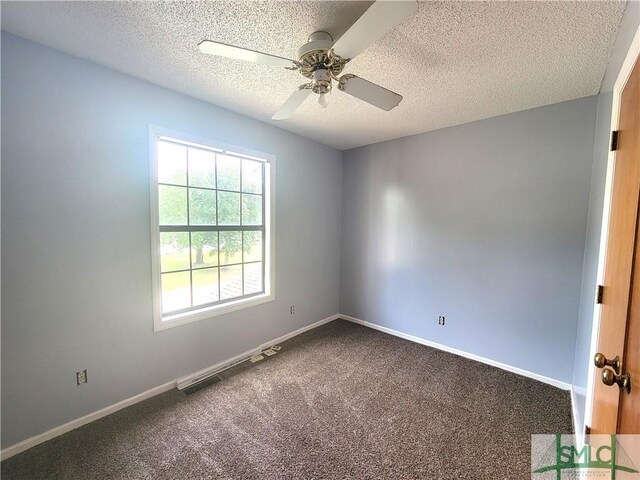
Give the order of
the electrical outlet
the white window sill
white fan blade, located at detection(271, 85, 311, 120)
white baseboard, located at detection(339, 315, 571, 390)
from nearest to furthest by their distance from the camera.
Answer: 1. white fan blade, located at detection(271, 85, 311, 120)
2. the electrical outlet
3. the white window sill
4. white baseboard, located at detection(339, 315, 571, 390)

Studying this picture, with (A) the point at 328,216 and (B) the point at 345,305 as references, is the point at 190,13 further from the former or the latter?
(B) the point at 345,305

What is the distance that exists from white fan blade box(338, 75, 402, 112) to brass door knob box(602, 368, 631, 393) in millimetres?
1566

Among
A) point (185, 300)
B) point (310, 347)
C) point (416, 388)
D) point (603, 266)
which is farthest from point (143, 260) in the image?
point (603, 266)

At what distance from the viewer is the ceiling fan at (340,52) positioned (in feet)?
3.27

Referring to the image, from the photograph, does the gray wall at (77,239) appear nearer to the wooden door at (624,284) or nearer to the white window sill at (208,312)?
the white window sill at (208,312)

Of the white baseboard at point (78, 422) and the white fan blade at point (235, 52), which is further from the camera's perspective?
the white baseboard at point (78, 422)

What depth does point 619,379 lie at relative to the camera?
93 centimetres

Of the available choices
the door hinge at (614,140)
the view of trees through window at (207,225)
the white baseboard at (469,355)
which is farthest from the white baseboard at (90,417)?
the door hinge at (614,140)

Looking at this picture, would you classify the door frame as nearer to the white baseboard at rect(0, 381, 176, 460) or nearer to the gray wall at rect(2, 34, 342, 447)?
the gray wall at rect(2, 34, 342, 447)

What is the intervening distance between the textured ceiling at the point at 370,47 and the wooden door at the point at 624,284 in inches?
21.5

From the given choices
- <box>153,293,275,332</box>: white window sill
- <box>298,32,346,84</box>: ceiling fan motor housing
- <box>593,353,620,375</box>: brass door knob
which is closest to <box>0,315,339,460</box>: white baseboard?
<box>153,293,275,332</box>: white window sill

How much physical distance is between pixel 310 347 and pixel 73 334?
2.08m

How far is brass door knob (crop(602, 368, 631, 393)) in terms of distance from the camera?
89 cm

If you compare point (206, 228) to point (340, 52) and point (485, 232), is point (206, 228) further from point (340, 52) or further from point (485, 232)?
point (485, 232)
